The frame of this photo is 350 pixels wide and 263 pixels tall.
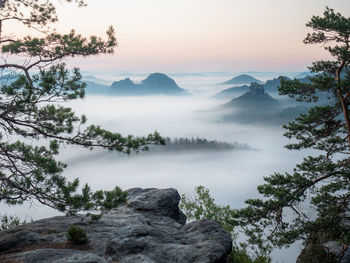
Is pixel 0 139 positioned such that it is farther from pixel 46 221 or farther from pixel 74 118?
pixel 46 221

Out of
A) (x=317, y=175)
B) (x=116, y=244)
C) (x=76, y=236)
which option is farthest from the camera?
(x=317, y=175)

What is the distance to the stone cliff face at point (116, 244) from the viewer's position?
877cm

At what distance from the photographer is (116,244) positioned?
9.56m

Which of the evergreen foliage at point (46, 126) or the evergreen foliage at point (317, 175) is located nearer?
the evergreen foliage at point (46, 126)

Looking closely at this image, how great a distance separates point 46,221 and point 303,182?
13.1 m

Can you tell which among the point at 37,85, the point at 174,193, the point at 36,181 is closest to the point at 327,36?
the point at 174,193

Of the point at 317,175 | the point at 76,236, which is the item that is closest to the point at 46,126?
the point at 76,236

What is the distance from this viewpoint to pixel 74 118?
1047 cm

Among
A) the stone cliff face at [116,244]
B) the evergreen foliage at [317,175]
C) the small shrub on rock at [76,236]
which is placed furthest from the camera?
the evergreen foliage at [317,175]

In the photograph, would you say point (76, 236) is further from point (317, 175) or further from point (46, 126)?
point (317, 175)

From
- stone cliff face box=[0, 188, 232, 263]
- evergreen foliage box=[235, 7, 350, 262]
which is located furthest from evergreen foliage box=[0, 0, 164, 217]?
evergreen foliage box=[235, 7, 350, 262]

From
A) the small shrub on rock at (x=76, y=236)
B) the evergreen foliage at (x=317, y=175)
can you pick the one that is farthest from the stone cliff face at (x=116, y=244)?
the evergreen foliage at (x=317, y=175)

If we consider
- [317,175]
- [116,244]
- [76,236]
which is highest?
[317,175]

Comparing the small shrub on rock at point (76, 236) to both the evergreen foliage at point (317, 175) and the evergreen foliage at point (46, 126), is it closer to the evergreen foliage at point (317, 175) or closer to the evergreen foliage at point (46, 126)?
the evergreen foliage at point (46, 126)
